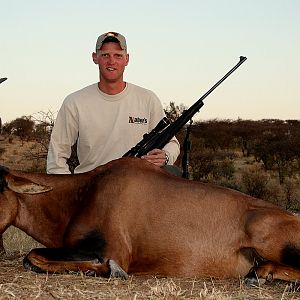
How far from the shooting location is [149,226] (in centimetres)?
521

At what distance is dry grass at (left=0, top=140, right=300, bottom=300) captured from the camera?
171 inches

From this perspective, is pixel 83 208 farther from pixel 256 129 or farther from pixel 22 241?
pixel 256 129

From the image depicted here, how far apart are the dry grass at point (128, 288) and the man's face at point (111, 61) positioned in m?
2.50

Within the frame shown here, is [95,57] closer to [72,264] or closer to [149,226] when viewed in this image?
[149,226]

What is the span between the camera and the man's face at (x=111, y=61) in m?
7.08

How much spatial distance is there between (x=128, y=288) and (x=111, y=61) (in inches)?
123

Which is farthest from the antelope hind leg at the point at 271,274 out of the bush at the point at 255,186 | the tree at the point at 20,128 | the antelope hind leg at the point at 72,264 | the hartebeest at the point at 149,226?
the tree at the point at 20,128

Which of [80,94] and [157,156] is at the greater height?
[80,94]

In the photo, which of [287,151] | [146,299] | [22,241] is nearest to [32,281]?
[146,299]

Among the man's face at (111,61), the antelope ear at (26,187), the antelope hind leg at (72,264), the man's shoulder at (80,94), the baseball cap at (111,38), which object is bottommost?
the antelope hind leg at (72,264)

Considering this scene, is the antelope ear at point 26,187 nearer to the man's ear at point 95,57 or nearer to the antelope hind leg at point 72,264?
the antelope hind leg at point 72,264

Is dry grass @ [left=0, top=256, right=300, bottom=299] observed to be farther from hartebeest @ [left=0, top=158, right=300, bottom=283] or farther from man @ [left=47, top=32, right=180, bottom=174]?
man @ [left=47, top=32, right=180, bottom=174]

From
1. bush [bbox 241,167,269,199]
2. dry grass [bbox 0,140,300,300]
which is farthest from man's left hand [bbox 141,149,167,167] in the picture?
bush [bbox 241,167,269,199]

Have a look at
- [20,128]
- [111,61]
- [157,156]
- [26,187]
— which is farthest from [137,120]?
[20,128]
